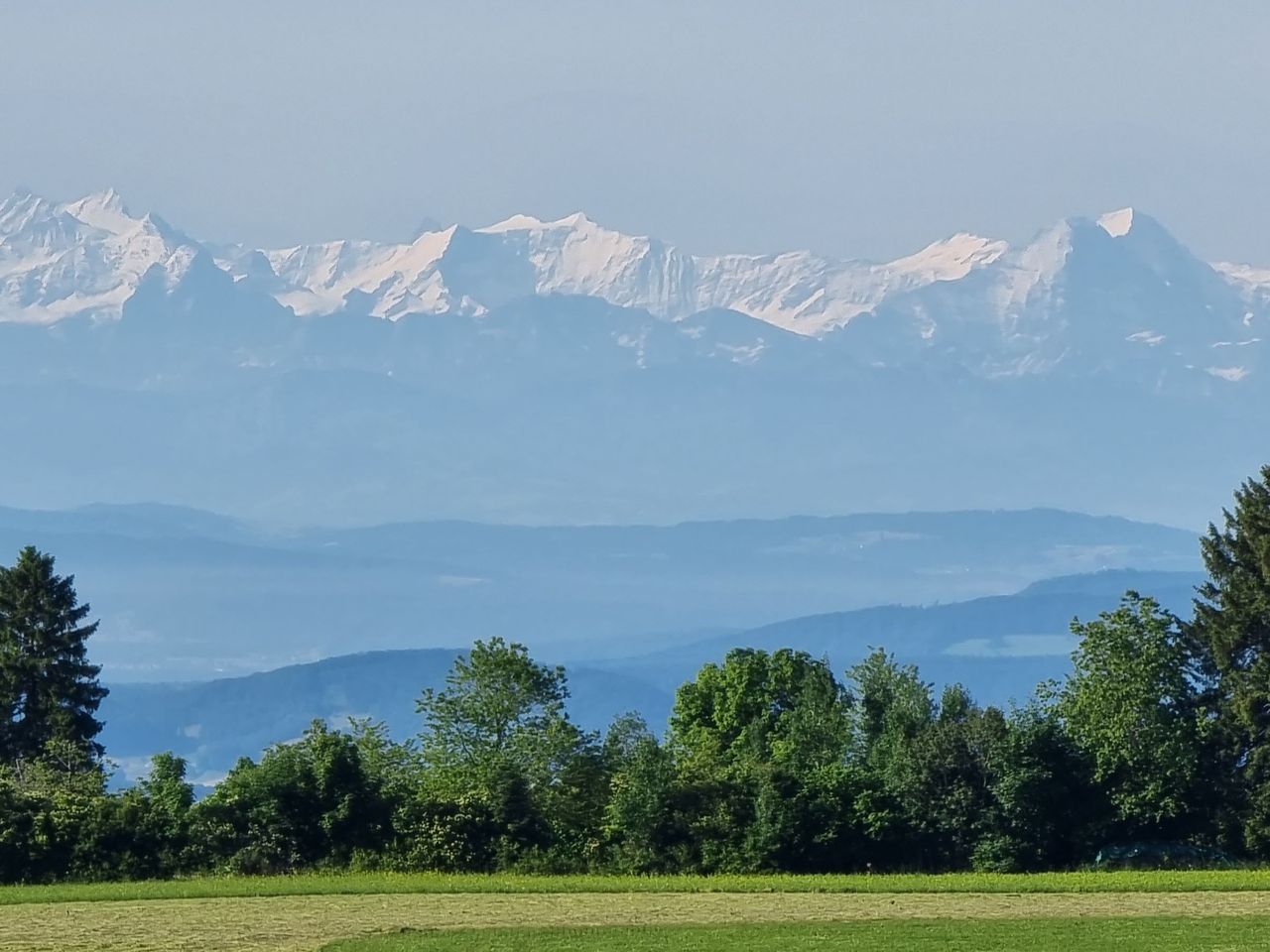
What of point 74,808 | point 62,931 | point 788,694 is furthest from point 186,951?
point 788,694

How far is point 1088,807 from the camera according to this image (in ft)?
235

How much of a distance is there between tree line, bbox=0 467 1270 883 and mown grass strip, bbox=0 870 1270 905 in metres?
3.48

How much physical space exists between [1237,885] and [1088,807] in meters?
13.2

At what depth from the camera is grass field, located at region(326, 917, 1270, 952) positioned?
43281 millimetres

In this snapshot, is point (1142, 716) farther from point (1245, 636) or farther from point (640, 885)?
point (640, 885)

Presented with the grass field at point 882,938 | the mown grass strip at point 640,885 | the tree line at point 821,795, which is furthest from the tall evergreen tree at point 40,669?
the grass field at point 882,938

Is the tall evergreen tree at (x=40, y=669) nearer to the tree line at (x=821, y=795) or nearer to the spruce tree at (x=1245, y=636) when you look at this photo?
the tree line at (x=821, y=795)

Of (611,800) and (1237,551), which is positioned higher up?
(1237,551)

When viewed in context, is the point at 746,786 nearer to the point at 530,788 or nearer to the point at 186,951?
the point at 530,788

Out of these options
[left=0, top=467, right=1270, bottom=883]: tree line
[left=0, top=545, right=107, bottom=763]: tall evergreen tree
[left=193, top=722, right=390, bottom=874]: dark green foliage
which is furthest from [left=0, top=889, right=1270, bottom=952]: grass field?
[left=0, top=545, right=107, bottom=763]: tall evergreen tree

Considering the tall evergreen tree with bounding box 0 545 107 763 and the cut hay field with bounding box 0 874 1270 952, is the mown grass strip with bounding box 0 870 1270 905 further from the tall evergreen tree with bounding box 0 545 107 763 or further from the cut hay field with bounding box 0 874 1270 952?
the tall evergreen tree with bounding box 0 545 107 763

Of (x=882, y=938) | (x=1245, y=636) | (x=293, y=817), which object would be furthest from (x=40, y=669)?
(x=882, y=938)

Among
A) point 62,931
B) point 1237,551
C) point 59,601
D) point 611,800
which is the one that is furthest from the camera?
point 59,601

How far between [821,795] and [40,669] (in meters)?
38.4
